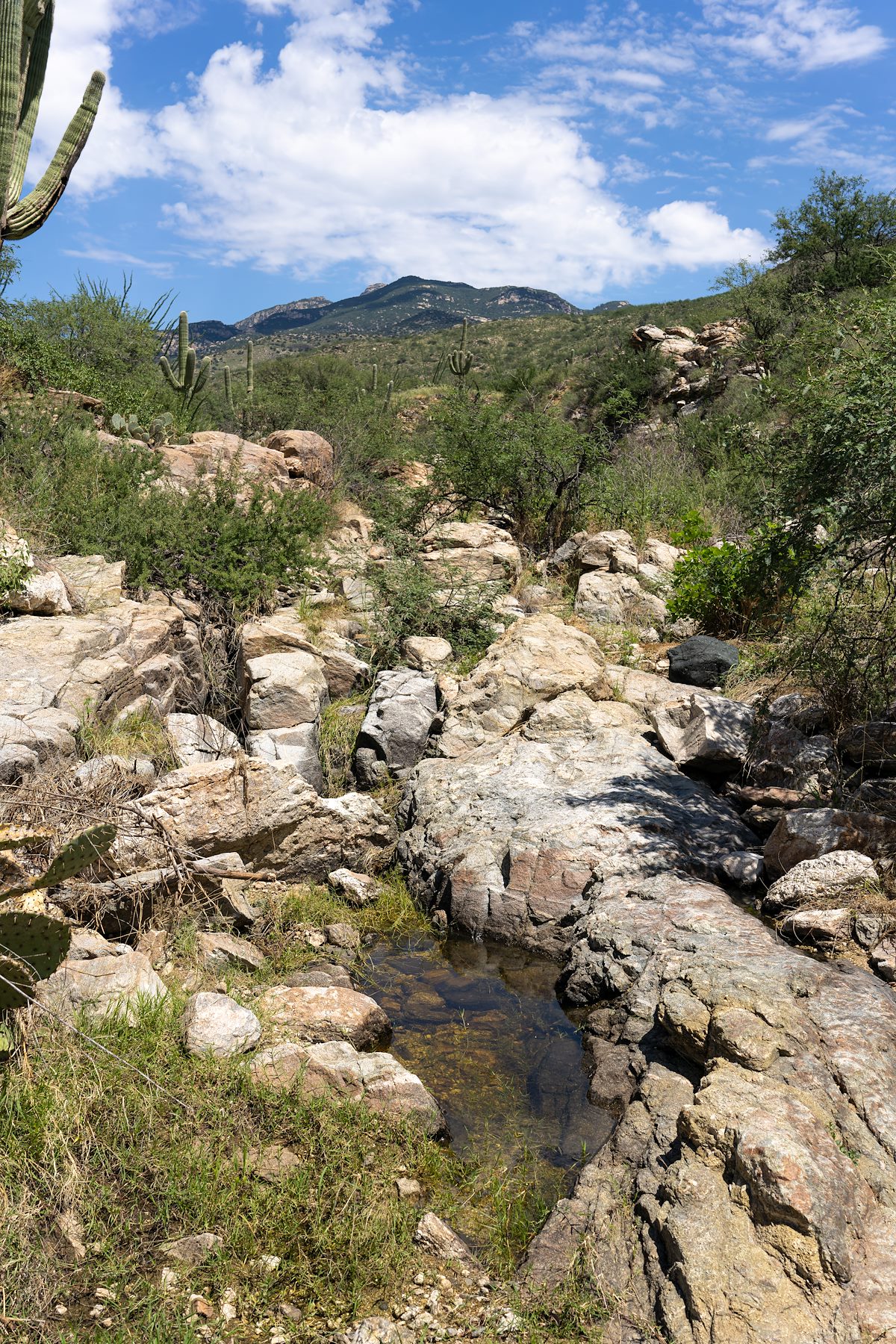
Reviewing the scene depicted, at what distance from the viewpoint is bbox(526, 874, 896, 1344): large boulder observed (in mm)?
2783

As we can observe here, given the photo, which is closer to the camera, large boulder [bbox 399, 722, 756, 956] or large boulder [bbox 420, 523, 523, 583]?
large boulder [bbox 399, 722, 756, 956]

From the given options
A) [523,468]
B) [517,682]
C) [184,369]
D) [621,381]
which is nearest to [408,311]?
[621,381]

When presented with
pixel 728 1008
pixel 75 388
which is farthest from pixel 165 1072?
pixel 75 388

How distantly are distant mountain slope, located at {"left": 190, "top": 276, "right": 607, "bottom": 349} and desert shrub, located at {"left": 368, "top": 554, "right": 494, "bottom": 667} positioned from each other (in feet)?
265

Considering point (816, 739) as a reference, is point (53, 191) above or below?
above

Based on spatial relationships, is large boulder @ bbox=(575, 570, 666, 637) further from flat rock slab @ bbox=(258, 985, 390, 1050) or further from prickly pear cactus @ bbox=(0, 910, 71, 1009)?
prickly pear cactus @ bbox=(0, 910, 71, 1009)

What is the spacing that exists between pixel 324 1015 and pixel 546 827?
215 cm

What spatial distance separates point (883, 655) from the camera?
6117 millimetres

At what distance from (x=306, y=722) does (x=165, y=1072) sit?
160 inches

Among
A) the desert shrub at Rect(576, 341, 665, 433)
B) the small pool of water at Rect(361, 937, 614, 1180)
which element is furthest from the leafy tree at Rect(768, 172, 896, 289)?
the small pool of water at Rect(361, 937, 614, 1180)

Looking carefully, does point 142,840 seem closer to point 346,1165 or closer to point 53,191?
point 346,1165

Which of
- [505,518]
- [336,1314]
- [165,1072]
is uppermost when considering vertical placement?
[505,518]

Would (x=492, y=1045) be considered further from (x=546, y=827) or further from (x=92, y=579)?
(x=92, y=579)

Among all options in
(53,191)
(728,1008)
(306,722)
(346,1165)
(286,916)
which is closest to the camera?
(346,1165)
